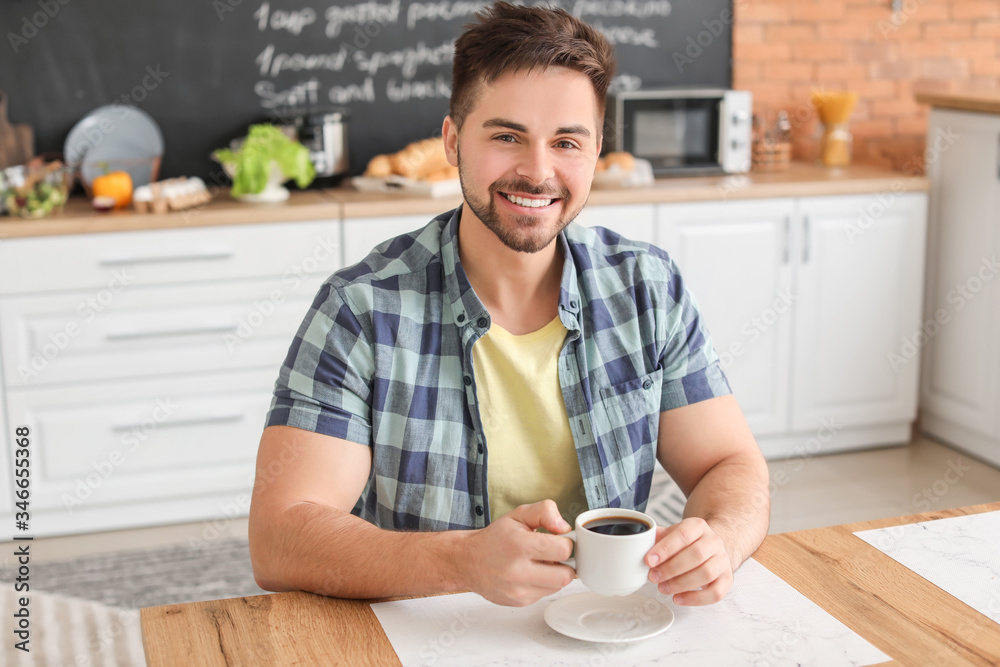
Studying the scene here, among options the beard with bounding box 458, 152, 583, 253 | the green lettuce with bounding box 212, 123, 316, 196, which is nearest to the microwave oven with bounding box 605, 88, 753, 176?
the green lettuce with bounding box 212, 123, 316, 196

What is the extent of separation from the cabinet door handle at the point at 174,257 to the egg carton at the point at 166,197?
15 centimetres

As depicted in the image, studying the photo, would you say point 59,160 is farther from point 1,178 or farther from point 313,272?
point 313,272

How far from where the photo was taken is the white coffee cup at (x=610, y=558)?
100 cm

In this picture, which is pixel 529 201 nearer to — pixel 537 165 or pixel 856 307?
pixel 537 165

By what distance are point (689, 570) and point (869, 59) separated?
331 centimetres

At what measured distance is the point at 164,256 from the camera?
2822 millimetres

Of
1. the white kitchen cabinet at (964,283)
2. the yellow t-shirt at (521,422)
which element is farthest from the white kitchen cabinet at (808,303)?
the yellow t-shirt at (521,422)

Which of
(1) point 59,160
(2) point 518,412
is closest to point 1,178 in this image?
(1) point 59,160

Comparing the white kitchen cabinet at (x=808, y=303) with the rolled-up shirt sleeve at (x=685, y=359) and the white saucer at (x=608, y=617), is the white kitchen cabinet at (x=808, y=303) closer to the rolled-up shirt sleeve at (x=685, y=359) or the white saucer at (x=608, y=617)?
the rolled-up shirt sleeve at (x=685, y=359)

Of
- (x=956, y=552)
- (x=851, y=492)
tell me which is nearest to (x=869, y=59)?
(x=851, y=492)

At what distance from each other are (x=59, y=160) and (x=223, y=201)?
596 mm

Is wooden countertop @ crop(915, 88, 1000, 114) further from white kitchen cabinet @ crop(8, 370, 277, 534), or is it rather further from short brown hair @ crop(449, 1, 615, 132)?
white kitchen cabinet @ crop(8, 370, 277, 534)

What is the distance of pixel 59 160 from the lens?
3.25 m

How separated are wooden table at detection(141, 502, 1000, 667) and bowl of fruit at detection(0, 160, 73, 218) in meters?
2.06
